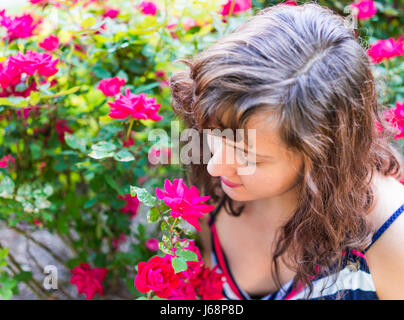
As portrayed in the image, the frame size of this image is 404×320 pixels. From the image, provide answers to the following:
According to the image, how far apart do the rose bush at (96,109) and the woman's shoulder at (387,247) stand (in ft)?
0.70

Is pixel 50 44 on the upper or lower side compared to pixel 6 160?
upper

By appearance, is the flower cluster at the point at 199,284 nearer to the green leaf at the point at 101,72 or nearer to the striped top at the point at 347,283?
the striped top at the point at 347,283

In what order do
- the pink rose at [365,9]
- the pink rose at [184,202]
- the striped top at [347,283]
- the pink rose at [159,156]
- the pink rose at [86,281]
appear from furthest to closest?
the pink rose at [365,9]
the pink rose at [86,281]
the pink rose at [159,156]
the striped top at [347,283]
the pink rose at [184,202]

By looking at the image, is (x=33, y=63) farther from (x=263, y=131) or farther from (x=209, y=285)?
(x=209, y=285)

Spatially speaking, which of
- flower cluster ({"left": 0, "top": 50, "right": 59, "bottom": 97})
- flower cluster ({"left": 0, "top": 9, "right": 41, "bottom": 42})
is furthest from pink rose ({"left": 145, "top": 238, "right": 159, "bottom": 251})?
flower cluster ({"left": 0, "top": 9, "right": 41, "bottom": 42})

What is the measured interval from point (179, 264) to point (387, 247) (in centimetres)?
54

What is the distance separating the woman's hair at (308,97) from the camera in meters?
0.79

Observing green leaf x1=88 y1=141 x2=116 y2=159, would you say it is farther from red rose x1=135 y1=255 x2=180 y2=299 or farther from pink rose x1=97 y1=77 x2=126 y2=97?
red rose x1=135 y1=255 x2=180 y2=299

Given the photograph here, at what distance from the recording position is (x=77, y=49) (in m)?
1.37

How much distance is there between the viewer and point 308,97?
792 millimetres

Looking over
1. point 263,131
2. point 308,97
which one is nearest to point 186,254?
point 263,131

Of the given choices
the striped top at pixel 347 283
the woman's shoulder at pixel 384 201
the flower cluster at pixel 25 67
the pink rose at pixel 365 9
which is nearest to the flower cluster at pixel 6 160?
the flower cluster at pixel 25 67
